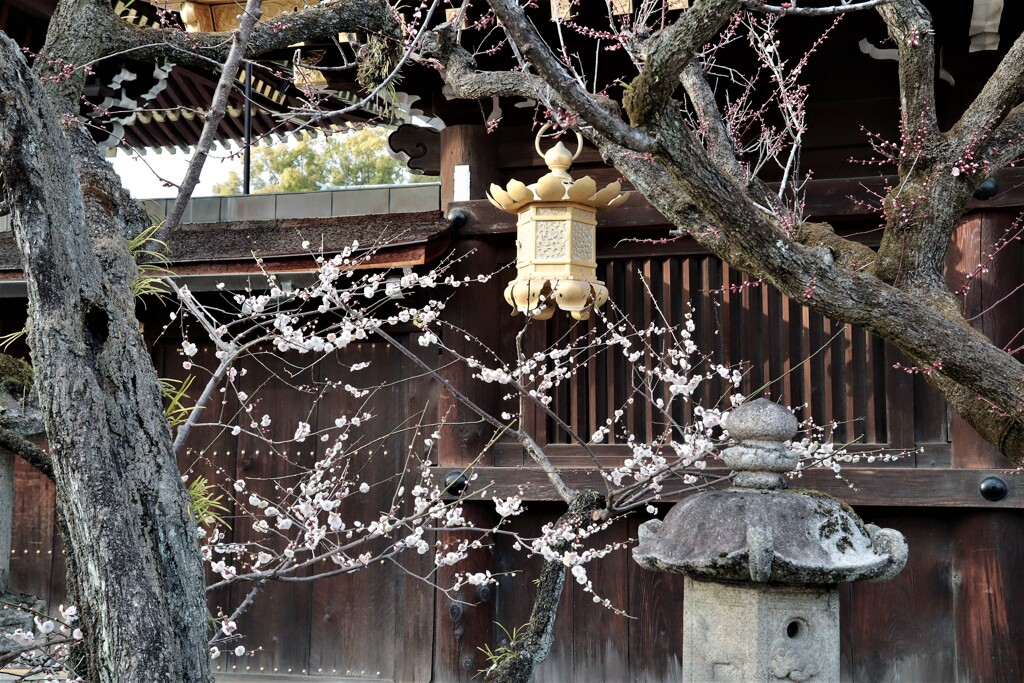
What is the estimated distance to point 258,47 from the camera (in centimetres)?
448

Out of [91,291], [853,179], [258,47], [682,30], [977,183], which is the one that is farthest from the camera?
[853,179]

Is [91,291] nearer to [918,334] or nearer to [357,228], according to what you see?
[918,334]

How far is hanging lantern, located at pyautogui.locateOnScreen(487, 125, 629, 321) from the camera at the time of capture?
226 inches

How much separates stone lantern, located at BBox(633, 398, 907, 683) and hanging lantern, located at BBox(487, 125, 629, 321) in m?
2.29

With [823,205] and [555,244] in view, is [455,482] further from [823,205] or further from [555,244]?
[823,205]

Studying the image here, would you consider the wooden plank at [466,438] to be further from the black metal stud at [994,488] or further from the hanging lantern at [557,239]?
the black metal stud at [994,488]

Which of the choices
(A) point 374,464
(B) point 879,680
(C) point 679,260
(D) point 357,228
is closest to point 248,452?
(A) point 374,464

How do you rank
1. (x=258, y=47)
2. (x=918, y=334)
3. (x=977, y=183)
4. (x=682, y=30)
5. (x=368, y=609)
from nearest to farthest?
(x=682, y=30), (x=918, y=334), (x=977, y=183), (x=258, y=47), (x=368, y=609)

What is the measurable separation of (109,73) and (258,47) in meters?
3.31

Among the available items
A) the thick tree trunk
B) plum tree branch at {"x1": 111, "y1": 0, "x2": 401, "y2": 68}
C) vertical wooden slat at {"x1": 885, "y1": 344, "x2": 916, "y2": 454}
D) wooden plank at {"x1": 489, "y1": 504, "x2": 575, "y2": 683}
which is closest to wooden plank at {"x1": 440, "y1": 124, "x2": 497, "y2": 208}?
plum tree branch at {"x1": 111, "y1": 0, "x2": 401, "y2": 68}

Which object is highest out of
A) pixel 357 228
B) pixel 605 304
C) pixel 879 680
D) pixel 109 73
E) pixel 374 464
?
pixel 109 73

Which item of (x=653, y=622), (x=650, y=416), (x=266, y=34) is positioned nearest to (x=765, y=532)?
(x=650, y=416)

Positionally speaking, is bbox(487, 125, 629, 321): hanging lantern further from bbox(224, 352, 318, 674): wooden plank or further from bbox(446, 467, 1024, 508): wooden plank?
bbox(224, 352, 318, 674): wooden plank

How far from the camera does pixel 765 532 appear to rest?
3266 millimetres
